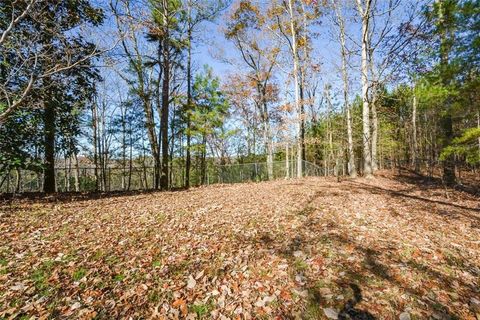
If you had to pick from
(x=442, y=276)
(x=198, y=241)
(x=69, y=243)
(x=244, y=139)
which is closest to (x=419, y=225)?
(x=442, y=276)

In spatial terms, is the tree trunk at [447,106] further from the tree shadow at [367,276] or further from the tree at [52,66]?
the tree at [52,66]

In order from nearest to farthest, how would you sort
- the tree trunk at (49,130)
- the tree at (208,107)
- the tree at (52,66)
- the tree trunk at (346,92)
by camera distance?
the tree at (52,66) → the tree trunk at (49,130) → the tree trunk at (346,92) → the tree at (208,107)

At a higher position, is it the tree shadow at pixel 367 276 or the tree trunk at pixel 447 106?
the tree trunk at pixel 447 106

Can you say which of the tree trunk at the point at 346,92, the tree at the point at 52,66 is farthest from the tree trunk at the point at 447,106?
the tree at the point at 52,66

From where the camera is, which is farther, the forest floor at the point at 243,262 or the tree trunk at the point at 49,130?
the tree trunk at the point at 49,130

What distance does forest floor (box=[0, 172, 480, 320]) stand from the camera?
3.19 metres

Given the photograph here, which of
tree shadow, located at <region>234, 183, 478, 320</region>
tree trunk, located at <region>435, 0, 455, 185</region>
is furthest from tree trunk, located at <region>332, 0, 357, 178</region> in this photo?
tree shadow, located at <region>234, 183, 478, 320</region>

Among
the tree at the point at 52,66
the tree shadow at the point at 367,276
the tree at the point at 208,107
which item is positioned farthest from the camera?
the tree at the point at 208,107

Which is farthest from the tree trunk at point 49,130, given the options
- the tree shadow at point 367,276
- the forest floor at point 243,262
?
the tree shadow at point 367,276

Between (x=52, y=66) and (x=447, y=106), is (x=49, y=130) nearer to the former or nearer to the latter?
(x=52, y=66)

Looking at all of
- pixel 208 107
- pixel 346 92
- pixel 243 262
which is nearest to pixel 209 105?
pixel 208 107

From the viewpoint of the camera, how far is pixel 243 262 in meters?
4.16

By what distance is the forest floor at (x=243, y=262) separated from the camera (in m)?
3.19

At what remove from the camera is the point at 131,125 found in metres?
21.3
